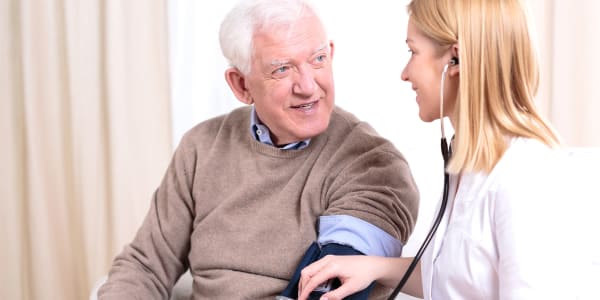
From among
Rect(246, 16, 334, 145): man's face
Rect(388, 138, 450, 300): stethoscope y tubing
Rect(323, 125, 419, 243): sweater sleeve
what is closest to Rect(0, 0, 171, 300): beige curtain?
Rect(246, 16, 334, 145): man's face

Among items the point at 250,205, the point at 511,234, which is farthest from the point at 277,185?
the point at 511,234

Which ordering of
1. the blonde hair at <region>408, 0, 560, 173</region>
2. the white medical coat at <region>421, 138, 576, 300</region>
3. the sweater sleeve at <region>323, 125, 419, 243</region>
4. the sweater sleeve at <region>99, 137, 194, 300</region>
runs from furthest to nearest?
the sweater sleeve at <region>99, 137, 194, 300</region> → the sweater sleeve at <region>323, 125, 419, 243</region> → the blonde hair at <region>408, 0, 560, 173</region> → the white medical coat at <region>421, 138, 576, 300</region>

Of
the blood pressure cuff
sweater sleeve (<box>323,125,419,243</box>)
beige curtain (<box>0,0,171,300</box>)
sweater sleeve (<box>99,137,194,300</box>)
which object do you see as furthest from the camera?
beige curtain (<box>0,0,171,300</box>)

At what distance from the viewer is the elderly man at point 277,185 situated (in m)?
1.67

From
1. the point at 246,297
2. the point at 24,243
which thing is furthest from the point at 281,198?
the point at 24,243

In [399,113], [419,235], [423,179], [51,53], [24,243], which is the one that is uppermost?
[51,53]

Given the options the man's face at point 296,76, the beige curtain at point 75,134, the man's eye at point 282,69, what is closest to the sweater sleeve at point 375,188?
the man's face at point 296,76

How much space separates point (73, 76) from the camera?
286 centimetres

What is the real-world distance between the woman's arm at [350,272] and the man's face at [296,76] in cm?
35

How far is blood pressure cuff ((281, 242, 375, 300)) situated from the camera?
1.53 metres

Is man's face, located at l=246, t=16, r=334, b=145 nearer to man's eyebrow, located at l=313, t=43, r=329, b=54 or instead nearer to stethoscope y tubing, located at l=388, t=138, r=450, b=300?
man's eyebrow, located at l=313, t=43, r=329, b=54

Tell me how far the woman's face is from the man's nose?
34cm

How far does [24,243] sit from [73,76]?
0.73 metres

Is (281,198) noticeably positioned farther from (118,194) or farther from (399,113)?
(118,194)
